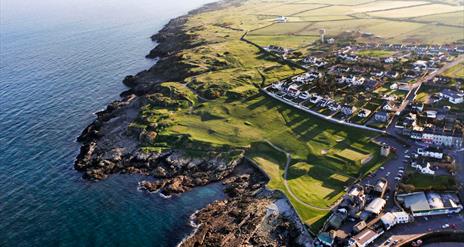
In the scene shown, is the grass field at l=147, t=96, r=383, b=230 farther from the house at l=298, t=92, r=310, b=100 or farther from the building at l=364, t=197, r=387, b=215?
the building at l=364, t=197, r=387, b=215

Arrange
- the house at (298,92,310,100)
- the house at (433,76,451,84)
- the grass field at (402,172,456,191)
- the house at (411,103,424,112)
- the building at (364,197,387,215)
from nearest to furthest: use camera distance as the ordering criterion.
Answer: the building at (364,197,387,215) < the grass field at (402,172,456,191) < the house at (411,103,424,112) < the house at (298,92,310,100) < the house at (433,76,451,84)

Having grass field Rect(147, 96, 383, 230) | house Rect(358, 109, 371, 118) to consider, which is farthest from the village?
grass field Rect(147, 96, 383, 230)

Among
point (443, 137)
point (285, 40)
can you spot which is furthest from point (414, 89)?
point (285, 40)

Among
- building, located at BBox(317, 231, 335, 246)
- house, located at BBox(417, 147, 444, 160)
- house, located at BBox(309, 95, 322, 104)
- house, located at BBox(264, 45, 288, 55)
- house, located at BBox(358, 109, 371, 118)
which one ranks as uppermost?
house, located at BBox(264, 45, 288, 55)

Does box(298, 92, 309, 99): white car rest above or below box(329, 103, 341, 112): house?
above

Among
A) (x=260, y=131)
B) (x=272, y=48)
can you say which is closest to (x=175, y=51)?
(x=272, y=48)

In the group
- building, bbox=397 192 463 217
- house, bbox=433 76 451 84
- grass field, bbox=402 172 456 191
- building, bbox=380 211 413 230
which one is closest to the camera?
building, bbox=380 211 413 230

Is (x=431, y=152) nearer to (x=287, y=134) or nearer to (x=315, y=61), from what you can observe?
(x=287, y=134)

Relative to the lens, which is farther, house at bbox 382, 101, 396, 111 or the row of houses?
the row of houses
